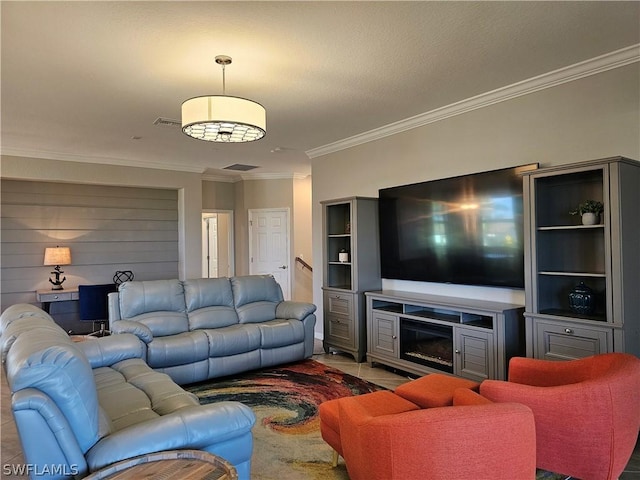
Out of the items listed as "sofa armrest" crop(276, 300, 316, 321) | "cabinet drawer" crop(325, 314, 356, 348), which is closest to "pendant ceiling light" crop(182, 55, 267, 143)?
"sofa armrest" crop(276, 300, 316, 321)

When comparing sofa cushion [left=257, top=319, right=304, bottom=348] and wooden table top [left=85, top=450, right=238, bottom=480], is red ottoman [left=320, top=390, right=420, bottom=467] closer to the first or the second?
wooden table top [left=85, top=450, right=238, bottom=480]

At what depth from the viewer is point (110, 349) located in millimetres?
3248

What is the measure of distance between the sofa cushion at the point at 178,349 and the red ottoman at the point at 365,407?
1878 mm

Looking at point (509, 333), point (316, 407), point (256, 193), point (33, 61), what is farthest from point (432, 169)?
point (256, 193)

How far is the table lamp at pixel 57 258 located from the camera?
242 inches

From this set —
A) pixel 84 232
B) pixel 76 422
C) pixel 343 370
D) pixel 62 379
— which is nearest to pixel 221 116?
pixel 62 379

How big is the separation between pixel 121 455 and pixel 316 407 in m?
2.07

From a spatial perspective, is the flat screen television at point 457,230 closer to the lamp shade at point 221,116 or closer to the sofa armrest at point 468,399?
the sofa armrest at point 468,399

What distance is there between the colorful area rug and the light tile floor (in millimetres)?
173

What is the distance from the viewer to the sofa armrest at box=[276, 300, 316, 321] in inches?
186

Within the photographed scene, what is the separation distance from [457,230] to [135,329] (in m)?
3.06

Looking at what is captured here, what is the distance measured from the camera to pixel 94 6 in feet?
7.71

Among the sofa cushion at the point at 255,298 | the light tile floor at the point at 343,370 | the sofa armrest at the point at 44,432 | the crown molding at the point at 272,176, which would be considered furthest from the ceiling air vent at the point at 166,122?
the sofa armrest at the point at 44,432

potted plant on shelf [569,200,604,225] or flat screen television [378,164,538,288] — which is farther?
flat screen television [378,164,538,288]
